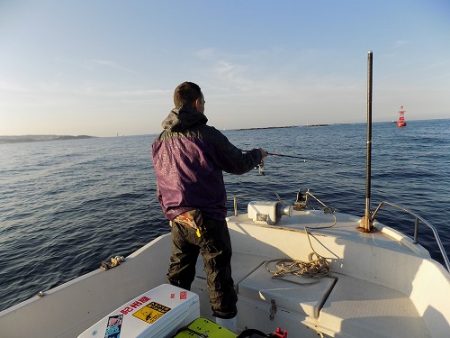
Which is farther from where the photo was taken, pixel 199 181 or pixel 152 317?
pixel 199 181

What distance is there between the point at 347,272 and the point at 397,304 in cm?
69

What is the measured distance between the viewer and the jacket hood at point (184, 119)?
97.4 inches

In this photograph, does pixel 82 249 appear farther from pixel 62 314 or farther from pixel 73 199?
pixel 73 199

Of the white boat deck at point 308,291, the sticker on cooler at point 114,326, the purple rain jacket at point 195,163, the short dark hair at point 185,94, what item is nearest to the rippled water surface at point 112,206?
the white boat deck at point 308,291

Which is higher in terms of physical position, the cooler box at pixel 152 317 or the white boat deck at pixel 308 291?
the cooler box at pixel 152 317

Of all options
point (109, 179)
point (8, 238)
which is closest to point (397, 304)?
point (8, 238)

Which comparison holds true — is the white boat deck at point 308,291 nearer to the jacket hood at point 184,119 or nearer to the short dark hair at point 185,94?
the jacket hood at point 184,119

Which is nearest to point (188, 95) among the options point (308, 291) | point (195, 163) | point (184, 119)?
point (184, 119)

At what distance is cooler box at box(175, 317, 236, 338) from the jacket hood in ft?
5.17

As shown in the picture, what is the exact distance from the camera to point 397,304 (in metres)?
3.17

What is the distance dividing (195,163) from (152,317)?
1.22 m

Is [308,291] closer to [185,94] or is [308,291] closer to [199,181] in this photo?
[199,181]

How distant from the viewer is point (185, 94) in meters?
2.62

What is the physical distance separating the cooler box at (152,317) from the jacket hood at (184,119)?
138 cm
